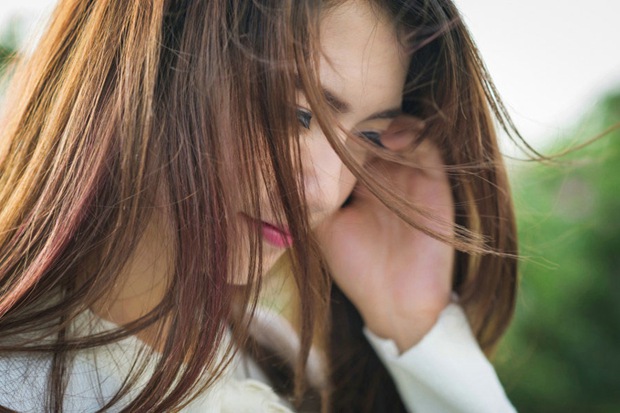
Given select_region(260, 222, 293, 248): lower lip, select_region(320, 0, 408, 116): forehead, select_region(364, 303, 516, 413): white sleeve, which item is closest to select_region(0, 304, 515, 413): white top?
select_region(364, 303, 516, 413): white sleeve

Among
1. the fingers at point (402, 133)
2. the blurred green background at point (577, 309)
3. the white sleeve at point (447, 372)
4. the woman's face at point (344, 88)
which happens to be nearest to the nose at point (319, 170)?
the woman's face at point (344, 88)

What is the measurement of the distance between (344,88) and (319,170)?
0.12 meters

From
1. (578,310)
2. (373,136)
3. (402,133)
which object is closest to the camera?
(373,136)

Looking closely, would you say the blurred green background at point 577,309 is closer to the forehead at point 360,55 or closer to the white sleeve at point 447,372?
the white sleeve at point 447,372

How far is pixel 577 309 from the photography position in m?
2.53

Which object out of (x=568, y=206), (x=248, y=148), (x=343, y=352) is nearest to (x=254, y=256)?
(x=248, y=148)

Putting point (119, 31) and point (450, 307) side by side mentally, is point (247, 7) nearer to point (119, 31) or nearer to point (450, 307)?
point (119, 31)

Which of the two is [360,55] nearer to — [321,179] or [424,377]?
[321,179]

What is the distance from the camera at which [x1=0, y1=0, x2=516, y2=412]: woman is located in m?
0.87

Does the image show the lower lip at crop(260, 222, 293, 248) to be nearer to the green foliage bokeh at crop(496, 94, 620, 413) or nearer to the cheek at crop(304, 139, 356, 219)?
the cheek at crop(304, 139, 356, 219)

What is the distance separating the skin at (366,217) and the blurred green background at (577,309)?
111 cm

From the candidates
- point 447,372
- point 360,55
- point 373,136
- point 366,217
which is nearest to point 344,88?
point 360,55

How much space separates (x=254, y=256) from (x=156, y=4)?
0.35 meters

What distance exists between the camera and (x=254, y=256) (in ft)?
3.11
